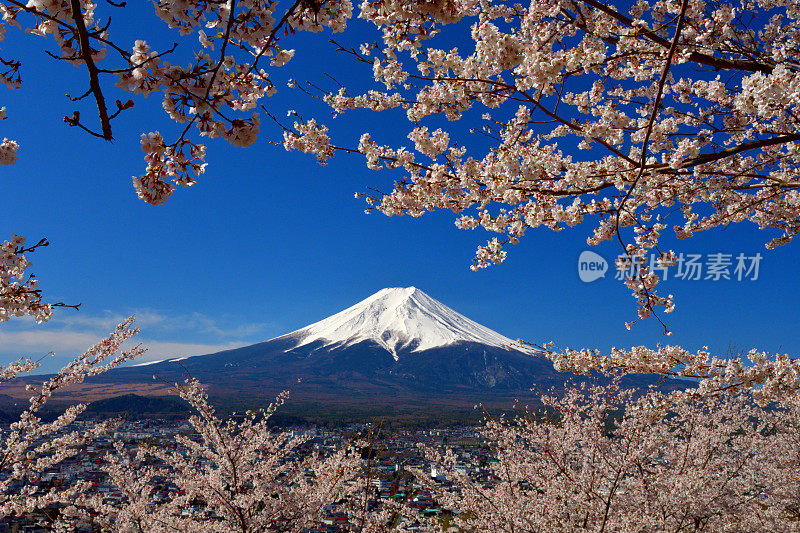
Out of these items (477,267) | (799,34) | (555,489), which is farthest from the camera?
(555,489)

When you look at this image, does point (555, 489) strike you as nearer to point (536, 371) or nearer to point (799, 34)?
point (799, 34)

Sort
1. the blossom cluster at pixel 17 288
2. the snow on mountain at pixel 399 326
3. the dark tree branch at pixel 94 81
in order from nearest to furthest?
the dark tree branch at pixel 94 81
the blossom cluster at pixel 17 288
the snow on mountain at pixel 399 326

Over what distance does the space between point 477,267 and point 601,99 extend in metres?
2.77

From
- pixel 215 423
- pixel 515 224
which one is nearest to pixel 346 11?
pixel 515 224

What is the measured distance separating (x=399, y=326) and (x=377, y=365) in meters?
35.9

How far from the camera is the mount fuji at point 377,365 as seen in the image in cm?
10362

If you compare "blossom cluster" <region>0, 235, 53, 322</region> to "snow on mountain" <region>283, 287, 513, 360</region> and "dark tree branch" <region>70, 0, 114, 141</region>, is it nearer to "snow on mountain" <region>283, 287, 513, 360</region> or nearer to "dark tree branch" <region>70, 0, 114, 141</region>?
"dark tree branch" <region>70, 0, 114, 141</region>

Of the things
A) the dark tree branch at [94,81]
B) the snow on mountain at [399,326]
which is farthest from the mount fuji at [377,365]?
the dark tree branch at [94,81]

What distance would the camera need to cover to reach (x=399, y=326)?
173 metres

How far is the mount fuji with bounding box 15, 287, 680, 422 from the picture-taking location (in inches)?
4080

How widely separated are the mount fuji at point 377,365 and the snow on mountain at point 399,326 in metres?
0.52

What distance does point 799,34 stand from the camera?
397 centimetres

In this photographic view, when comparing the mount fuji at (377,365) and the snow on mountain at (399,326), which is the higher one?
the snow on mountain at (399,326)

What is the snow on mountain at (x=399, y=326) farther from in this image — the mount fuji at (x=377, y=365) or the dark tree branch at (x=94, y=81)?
the dark tree branch at (x=94, y=81)
